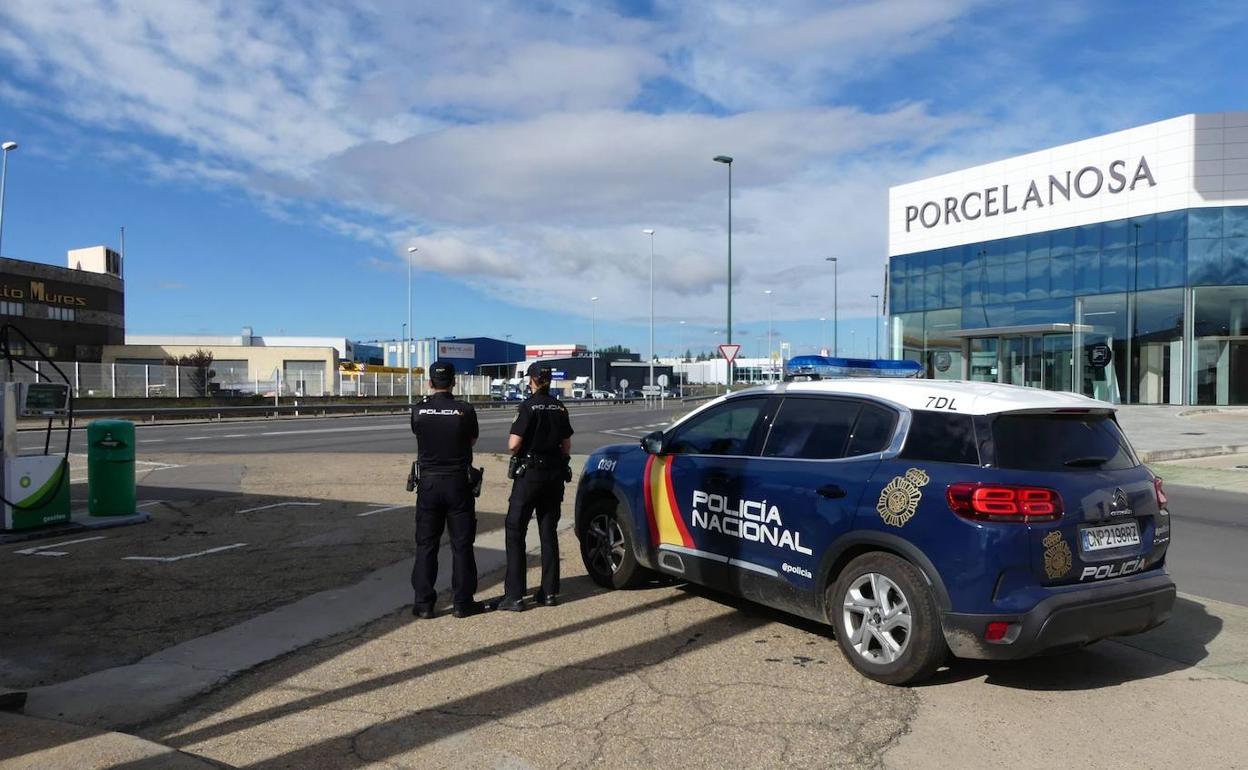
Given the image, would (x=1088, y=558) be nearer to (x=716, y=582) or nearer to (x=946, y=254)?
(x=716, y=582)

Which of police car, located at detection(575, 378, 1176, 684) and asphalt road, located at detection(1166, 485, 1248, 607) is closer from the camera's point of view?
police car, located at detection(575, 378, 1176, 684)

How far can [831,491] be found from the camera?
Result: 4.94 metres

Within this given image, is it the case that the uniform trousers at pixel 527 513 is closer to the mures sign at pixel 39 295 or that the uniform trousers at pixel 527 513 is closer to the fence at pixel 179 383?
the fence at pixel 179 383

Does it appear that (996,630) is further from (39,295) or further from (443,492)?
(39,295)

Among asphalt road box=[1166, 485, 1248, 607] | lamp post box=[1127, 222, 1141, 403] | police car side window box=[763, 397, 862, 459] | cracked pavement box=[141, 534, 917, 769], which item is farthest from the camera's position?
lamp post box=[1127, 222, 1141, 403]

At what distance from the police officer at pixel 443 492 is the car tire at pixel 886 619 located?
2.47 m

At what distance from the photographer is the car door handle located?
16.0 feet

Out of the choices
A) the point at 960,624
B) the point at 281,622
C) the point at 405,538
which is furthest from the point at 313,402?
the point at 960,624

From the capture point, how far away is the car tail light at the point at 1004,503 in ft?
14.0

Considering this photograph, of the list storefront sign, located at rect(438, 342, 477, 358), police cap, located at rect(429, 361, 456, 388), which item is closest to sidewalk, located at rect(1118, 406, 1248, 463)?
police cap, located at rect(429, 361, 456, 388)

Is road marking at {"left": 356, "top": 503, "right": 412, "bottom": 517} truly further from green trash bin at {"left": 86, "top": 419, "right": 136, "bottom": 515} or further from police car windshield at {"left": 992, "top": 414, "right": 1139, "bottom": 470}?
police car windshield at {"left": 992, "top": 414, "right": 1139, "bottom": 470}

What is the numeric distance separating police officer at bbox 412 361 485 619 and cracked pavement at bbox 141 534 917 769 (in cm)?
24

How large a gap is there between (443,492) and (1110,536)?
3.95 m

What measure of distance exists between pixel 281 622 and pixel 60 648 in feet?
4.09
